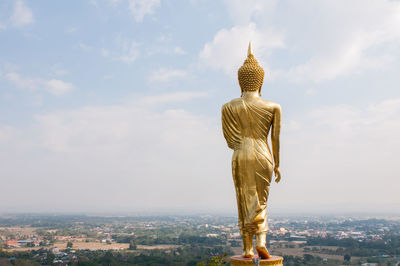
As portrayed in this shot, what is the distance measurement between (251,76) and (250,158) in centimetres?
145

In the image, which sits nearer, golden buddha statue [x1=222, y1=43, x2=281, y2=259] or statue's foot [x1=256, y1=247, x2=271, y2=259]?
statue's foot [x1=256, y1=247, x2=271, y2=259]

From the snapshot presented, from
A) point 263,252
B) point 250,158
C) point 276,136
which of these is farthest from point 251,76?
point 263,252

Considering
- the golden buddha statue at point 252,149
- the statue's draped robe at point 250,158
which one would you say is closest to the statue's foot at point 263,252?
the golden buddha statue at point 252,149

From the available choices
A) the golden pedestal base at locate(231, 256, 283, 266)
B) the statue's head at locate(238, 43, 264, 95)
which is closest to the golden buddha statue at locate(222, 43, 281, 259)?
the statue's head at locate(238, 43, 264, 95)

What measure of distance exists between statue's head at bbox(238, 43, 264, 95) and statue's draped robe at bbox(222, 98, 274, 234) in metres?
0.28

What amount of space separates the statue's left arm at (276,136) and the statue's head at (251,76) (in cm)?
53

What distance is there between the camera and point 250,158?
6.96 meters

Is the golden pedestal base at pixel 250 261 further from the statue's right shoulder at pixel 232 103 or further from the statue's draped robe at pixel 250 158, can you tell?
the statue's right shoulder at pixel 232 103

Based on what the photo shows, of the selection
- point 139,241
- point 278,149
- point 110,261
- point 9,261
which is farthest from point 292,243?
point 278,149

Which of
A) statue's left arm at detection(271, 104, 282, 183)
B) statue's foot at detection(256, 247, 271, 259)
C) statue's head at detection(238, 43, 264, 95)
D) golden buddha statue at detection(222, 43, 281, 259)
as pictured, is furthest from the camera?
statue's head at detection(238, 43, 264, 95)

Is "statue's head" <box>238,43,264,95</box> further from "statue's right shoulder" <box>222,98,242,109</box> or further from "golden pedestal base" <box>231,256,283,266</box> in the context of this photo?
"golden pedestal base" <box>231,256,283,266</box>

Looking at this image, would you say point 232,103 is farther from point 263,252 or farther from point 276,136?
point 263,252

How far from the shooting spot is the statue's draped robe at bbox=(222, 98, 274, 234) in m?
6.95

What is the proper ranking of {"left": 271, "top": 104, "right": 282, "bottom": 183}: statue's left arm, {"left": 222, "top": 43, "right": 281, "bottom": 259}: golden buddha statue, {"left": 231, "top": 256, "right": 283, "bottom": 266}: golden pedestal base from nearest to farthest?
{"left": 231, "top": 256, "right": 283, "bottom": 266}: golden pedestal base, {"left": 222, "top": 43, "right": 281, "bottom": 259}: golden buddha statue, {"left": 271, "top": 104, "right": 282, "bottom": 183}: statue's left arm
